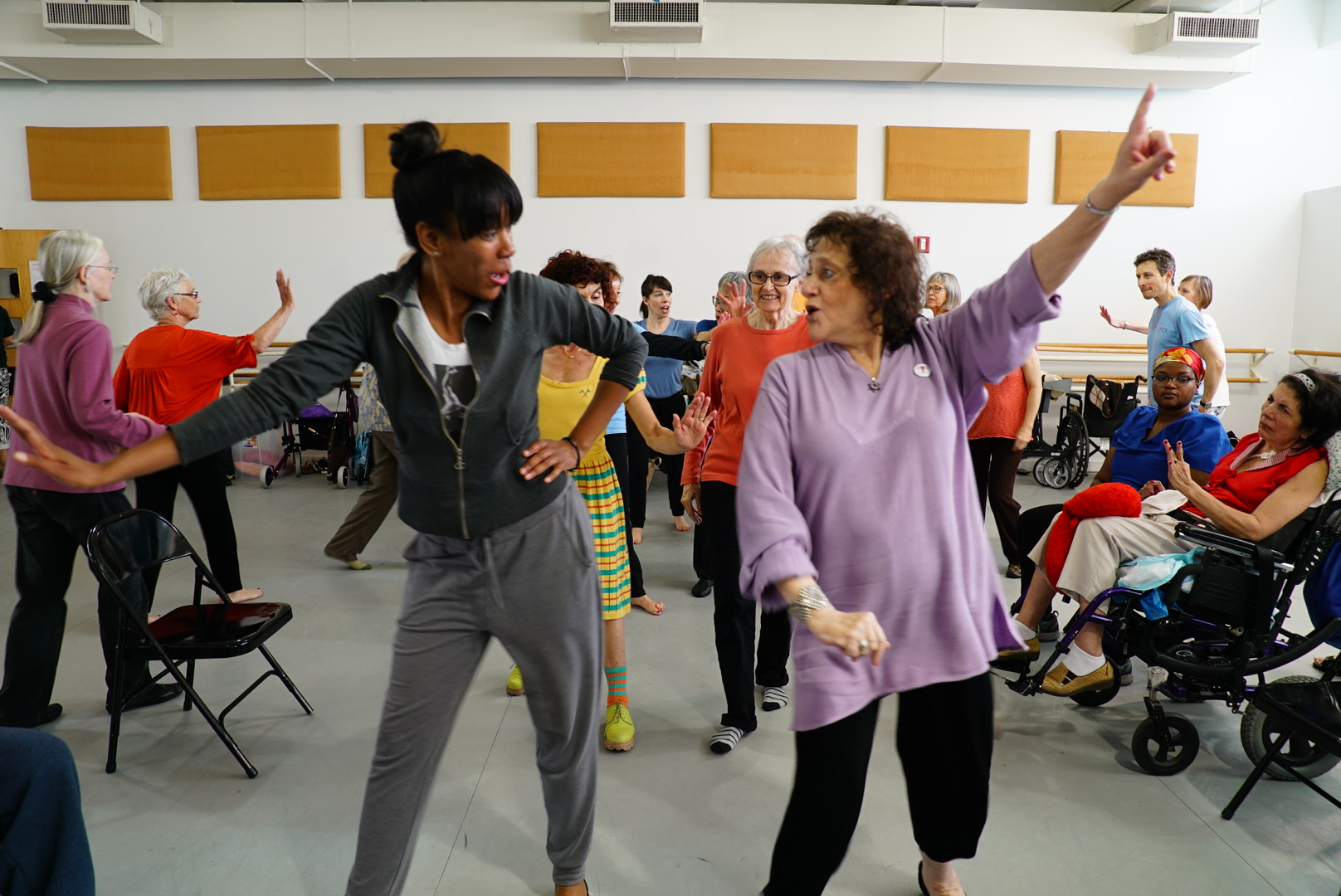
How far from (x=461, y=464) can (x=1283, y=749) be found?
2679 millimetres

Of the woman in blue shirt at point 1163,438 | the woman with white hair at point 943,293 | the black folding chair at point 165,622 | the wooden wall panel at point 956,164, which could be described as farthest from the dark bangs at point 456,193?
the wooden wall panel at point 956,164

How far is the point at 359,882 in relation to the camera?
1.69 meters

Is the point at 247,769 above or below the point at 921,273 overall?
below

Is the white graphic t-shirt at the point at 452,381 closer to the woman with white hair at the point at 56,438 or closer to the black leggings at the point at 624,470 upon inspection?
the black leggings at the point at 624,470

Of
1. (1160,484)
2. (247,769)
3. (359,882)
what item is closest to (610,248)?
(1160,484)

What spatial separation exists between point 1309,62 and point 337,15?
29.1 ft

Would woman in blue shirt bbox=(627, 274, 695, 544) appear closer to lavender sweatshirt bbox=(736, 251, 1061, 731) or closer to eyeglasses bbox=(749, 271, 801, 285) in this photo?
eyeglasses bbox=(749, 271, 801, 285)

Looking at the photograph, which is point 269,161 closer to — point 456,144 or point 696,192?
point 456,144

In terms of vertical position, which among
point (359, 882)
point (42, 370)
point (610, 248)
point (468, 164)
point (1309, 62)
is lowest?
point (359, 882)

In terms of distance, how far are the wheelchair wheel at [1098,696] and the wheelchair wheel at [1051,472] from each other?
4.41m

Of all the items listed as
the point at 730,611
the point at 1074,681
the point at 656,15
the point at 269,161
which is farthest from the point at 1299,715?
the point at 269,161

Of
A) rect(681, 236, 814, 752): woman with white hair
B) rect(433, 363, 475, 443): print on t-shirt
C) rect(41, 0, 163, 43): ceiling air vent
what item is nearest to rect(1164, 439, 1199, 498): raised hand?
rect(681, 236, 814, 752): woman with white hair

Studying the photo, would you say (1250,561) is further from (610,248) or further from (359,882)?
(610,248)

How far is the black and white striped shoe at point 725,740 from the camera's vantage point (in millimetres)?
2676
